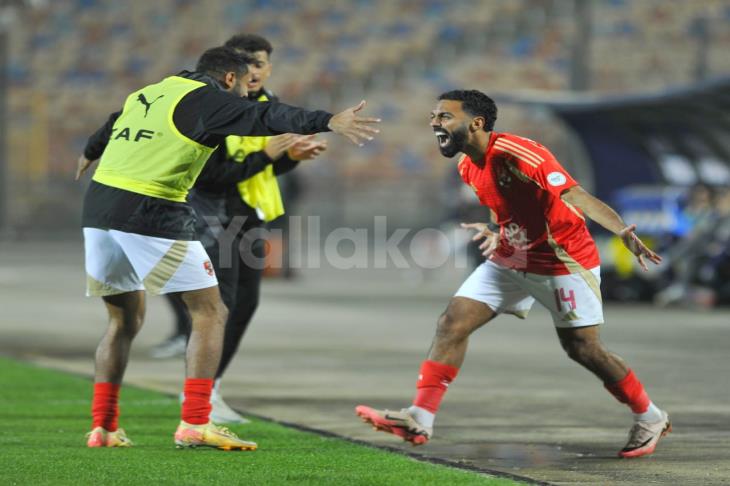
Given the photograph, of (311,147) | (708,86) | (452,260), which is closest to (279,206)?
(311,147)

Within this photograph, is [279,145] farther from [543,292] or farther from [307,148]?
[543,292]

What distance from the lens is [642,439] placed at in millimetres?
7238

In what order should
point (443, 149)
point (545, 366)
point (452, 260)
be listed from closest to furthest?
point (443, 149)
point (545, 366)
point (452, 260)

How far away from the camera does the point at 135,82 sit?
42.2m

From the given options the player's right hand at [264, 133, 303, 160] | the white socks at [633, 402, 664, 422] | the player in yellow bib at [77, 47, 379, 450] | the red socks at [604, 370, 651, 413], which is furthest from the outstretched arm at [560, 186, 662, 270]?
the player's right hand at [264, 133, 303, 160]

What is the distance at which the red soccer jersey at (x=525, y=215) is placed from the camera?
711cm

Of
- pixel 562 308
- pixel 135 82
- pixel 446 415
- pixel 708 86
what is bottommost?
pixel 446 415

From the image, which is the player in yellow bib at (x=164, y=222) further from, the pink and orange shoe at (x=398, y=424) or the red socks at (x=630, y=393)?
the red socks at (x=630, y=393)

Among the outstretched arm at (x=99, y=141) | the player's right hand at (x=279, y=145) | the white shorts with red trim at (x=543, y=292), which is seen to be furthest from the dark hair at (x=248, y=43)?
the white shorts with red trim at (x=543, y=292)

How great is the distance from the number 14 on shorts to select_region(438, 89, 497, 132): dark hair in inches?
33.6

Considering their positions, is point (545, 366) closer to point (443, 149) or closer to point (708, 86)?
point (443, 149)

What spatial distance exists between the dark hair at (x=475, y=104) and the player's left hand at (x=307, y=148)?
1376 mm

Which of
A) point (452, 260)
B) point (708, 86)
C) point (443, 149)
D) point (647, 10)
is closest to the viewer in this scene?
A: point (443, 149)

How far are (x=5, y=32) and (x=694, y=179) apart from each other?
2543cm
